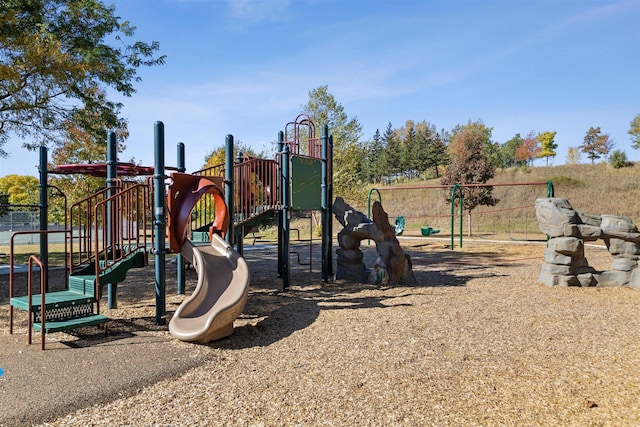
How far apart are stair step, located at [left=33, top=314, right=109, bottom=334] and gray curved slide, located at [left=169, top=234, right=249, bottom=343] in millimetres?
873

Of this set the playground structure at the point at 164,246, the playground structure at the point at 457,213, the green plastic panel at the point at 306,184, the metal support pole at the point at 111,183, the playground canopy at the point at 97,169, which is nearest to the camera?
the playground structure at the point at 164,246

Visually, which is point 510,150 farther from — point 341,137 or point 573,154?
point 341,137

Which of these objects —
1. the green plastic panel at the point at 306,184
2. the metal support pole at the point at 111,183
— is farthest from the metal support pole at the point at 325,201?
the metal support pole at the point at 111,183

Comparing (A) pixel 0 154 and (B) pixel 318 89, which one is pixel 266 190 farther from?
(B) pixel 318 89

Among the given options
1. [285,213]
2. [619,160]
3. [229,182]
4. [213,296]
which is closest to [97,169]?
[229,182]

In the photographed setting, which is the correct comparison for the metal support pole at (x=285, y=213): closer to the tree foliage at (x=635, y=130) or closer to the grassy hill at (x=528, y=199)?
the grassy hill at (x=528, y=199)

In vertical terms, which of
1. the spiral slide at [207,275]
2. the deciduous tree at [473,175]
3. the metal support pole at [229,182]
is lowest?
the spiral slide at [207,275]

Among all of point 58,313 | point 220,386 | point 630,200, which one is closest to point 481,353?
point 220,386

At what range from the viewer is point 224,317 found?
5273 mm

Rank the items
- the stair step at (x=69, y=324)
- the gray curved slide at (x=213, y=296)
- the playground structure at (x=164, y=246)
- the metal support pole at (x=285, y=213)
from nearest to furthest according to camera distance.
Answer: the stair step at (x=69, y=324) → the gray curved slide at (x=213, y=296) → the playground structure at (x=164, y=246) → the metal support pole at (x=285, y=213)

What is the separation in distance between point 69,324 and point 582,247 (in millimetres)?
9102

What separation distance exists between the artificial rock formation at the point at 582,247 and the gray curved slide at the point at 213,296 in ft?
22.0

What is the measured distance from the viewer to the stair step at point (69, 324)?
5.01 metres

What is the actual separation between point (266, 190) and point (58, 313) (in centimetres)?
433
